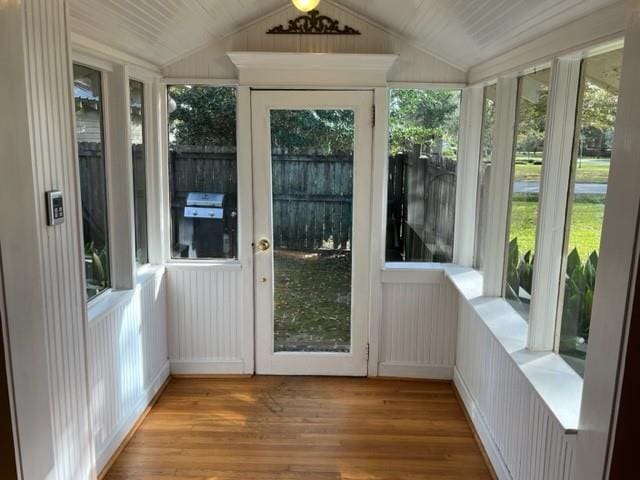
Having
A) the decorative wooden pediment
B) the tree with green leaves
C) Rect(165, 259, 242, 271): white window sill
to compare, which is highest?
the decorative wooden pediment

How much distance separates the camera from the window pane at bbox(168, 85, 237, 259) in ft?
11.2

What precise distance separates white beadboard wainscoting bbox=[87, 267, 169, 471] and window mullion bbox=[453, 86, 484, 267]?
2.08 metres

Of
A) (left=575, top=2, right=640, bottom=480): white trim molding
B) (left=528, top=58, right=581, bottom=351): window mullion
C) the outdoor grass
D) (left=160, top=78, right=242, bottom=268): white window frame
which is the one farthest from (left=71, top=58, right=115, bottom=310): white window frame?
(left=575, top=2, right=640, bottom=480): white trim molding

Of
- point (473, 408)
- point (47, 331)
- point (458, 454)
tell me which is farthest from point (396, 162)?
point (47, 331)

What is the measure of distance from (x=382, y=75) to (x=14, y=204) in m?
2.43

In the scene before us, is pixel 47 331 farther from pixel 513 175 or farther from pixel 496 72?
pixel 496 72

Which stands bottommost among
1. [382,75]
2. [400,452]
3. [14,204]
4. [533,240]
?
[400,452]

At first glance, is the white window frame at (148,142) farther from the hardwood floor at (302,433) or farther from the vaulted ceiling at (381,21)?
the hardwood floor at (302,433)

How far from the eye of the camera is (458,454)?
2.72 metres

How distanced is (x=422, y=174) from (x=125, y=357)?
2.22 metres

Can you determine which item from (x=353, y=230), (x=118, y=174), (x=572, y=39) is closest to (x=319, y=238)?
(x=353, y=230)

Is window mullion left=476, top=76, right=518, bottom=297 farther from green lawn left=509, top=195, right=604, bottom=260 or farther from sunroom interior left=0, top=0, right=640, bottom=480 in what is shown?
green lawn left=509, top=195, right=604, bottom=260

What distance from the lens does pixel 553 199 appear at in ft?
7.03

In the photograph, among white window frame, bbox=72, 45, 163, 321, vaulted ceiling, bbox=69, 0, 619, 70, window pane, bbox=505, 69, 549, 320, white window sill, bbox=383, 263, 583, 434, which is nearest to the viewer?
white window sill, bbox=383, 263, 583, 434
